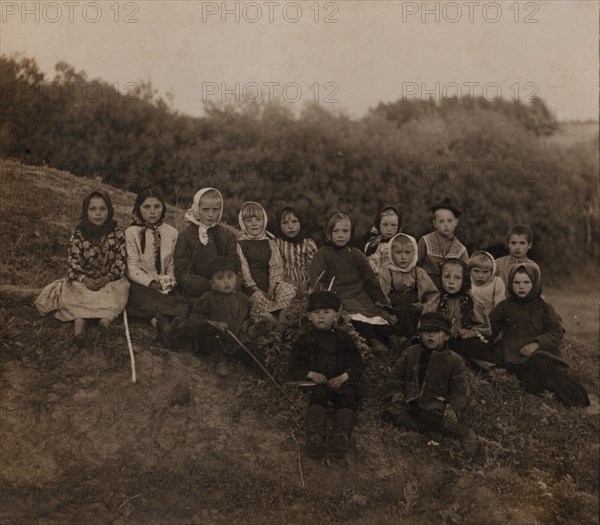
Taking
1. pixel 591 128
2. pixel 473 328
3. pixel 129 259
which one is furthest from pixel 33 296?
pixel 591 128

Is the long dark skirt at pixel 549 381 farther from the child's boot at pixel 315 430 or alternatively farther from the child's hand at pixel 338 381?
the child's boot at pixel 315 430

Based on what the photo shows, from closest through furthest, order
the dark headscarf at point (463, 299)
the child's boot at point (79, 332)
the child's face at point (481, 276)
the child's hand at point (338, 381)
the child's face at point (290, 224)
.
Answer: the child's hand at point (338, 381) → the child's boot at point (79, 332) → the dark headscarf at point (463, 299) → the child's face at point (290, 224) → the child's face at point (481, 276)

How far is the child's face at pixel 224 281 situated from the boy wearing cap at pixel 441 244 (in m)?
1.80

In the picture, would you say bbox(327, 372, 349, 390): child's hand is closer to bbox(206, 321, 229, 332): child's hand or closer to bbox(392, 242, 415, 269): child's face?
bbox(206, 321, 229, 332): child's hand

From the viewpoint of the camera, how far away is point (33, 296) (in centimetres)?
499

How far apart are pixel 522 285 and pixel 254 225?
2.31 metres

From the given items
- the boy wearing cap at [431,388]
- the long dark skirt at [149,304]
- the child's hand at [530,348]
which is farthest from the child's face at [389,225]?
the long dark skirt at [149,304]

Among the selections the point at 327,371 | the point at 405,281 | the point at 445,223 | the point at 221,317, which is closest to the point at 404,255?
the point at 405,281

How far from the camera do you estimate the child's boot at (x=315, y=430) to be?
13.9ft

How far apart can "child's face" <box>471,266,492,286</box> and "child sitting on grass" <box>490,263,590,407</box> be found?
28 centimetres

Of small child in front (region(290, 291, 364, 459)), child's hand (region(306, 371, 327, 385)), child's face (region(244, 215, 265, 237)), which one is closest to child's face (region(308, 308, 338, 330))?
small child in front (region(290, 291, 364, 459))

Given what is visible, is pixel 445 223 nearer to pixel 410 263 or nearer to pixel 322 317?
pixel 410 263

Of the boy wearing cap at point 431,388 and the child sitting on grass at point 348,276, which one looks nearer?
the boy wearing cap at point 431,388

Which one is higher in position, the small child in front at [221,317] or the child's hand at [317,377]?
the small child in front at [221,317]
